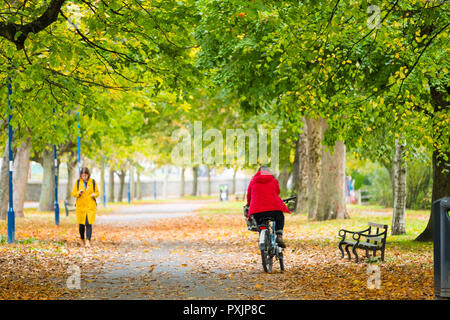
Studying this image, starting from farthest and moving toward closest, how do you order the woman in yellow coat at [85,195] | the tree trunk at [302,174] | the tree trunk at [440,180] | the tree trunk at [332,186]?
the tree trunk at [302,174], the tree trunk at [332,186], the woman in yellow coat at [85,195], the tree trunk at [440,180]

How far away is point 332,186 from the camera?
2428cm

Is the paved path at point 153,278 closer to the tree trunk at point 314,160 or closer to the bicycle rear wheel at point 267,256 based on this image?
the bicycle rear wheel at point 267,256

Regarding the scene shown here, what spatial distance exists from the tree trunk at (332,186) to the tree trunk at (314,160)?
4.95 ft

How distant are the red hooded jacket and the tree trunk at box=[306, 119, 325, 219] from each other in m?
14.9

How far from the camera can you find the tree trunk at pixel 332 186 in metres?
24.2

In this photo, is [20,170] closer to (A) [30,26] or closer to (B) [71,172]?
(B) [71,172]

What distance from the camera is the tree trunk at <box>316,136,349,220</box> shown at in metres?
24.2

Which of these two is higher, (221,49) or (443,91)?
(221,49)

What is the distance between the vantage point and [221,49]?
16.8 metres

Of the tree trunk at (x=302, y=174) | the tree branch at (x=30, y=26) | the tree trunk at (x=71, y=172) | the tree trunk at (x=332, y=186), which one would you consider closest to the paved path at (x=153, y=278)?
the tree branch at (x=30, y=26)

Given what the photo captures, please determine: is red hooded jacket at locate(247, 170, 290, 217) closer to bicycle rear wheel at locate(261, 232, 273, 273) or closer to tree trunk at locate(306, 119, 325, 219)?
bicycle rear wheel at locate(261, 232, 273, 273)
